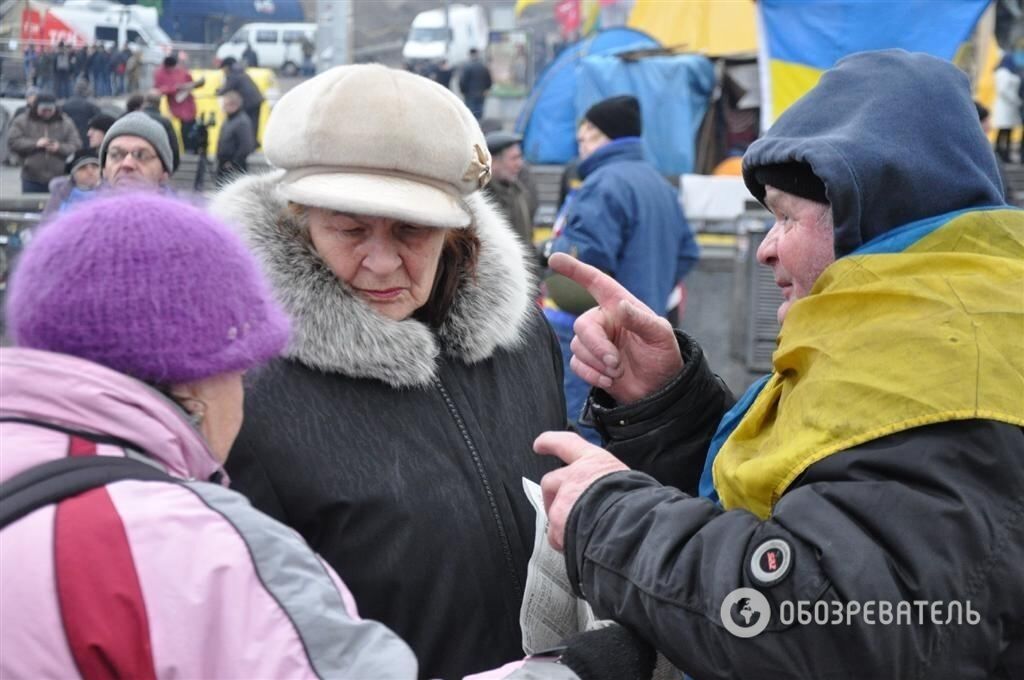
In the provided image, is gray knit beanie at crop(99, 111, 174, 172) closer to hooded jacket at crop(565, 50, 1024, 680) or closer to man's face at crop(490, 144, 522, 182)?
man's face at crop(490, 144, 522, 182)

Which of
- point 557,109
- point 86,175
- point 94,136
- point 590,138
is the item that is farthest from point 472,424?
point 557,109

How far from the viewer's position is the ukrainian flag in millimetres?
11617

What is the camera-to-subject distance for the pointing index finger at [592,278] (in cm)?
226

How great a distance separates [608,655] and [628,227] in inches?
178

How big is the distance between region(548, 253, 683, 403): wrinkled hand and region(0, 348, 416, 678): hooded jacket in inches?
39.3

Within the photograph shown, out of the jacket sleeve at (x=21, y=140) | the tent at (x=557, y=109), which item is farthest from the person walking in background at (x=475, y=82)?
the jacket sleeve at (x=21, y=140)

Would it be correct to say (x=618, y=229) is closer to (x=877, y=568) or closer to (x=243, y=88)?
(x=877, y=568)

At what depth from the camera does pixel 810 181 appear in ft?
6.19

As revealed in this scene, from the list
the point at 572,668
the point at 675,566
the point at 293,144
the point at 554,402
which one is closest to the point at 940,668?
the point at 675,566

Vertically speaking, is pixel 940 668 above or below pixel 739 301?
above

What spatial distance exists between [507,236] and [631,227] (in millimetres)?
3704

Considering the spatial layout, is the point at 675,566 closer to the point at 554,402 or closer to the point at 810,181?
the point at 810,181

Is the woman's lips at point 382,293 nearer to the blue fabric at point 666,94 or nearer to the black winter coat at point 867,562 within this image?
the black winter coat at point 867,562

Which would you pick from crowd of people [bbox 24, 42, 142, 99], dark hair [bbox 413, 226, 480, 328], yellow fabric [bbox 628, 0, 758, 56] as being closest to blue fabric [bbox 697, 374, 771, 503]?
dark hair [bbox 413, 226, 480, 328]
